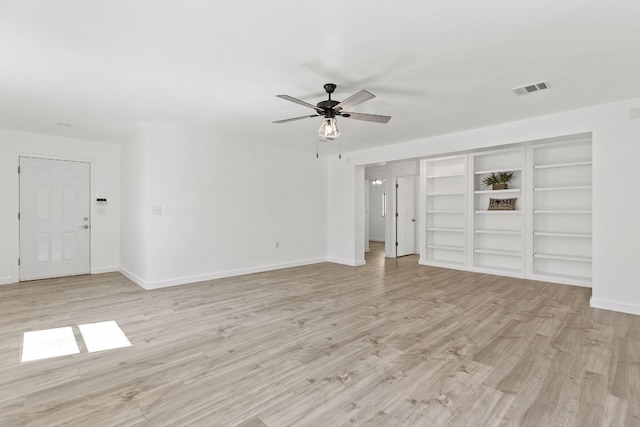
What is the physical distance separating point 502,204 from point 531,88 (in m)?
3.10

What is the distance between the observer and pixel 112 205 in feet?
20.3

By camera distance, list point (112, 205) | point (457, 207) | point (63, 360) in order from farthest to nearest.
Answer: point (457, 207) → point (112, 205) → point (63, 360)

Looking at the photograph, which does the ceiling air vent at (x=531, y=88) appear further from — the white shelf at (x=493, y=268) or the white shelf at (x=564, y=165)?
the white shelf at (x=493, y=268)

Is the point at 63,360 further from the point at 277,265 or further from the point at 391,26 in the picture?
the point at 277,265

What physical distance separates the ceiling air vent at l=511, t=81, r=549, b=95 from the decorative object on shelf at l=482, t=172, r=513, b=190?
277 cm

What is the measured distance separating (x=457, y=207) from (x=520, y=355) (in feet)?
15.3

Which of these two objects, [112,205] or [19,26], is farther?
[112,205]

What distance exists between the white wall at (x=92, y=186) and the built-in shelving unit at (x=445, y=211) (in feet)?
21.1

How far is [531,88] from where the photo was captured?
135 inches

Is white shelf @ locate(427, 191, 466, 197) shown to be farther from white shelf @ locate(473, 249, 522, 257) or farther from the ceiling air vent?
the ceiling air vent

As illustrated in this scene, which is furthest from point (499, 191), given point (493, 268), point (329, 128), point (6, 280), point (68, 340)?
point (6, 280)

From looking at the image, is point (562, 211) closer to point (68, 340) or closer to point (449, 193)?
point (449, 193)

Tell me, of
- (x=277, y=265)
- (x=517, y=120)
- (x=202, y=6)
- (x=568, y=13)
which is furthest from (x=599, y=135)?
(x=277, y=265)

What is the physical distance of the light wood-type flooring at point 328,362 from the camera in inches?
76.2
